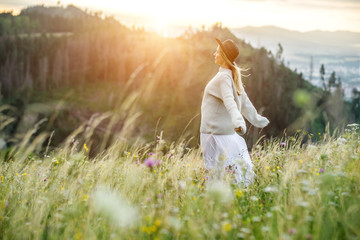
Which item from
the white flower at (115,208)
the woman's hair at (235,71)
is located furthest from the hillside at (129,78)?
the white flower at (115,208)

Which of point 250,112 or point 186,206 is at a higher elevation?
point 250,112

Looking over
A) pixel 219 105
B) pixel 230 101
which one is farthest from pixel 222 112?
pixel 230 101

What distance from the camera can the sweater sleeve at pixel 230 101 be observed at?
4488mm

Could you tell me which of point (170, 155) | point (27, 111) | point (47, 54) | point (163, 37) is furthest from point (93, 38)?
point (170, 155)

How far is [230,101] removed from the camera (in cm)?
477

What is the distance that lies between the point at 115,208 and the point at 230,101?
2.17m

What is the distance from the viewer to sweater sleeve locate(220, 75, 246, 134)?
4.49m

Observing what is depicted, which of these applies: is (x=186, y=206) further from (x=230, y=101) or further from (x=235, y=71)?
(x=235, y=71)

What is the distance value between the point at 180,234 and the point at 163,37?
14745cm


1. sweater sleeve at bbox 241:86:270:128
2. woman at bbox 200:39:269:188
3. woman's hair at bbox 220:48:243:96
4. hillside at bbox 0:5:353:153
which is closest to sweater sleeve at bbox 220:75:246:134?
woman at bbox 200:39:269:188

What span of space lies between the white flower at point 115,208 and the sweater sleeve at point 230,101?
1.76 metres

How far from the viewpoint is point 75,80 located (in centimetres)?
13175

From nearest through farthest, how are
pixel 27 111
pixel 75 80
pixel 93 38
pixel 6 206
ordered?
1. pixel 6 206
2. pixel 27 111
3. pixel 75 80
4. pixel 93 38

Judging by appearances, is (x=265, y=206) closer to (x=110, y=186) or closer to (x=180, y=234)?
(x=180, y=234)
